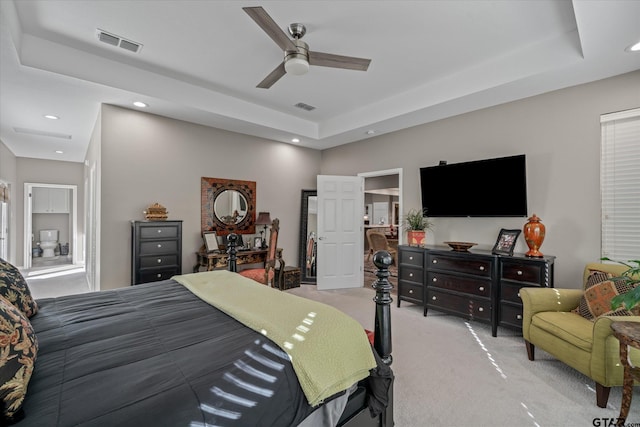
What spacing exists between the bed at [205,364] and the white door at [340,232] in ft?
10.7

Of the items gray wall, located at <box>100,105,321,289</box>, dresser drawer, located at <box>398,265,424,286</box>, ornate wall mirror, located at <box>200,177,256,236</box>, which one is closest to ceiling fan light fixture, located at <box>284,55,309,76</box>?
gray wall, located at <box>100,105,321,289</box>

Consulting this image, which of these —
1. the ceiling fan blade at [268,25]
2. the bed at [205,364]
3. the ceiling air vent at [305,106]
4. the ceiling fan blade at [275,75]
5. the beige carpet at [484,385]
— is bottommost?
the beige carpet at [484,385]

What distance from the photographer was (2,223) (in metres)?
5.93

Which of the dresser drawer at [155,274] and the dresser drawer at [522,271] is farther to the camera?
the dresser drawer at [155,274]

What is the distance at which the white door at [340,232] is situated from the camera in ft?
17.1

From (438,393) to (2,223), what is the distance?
8.31m

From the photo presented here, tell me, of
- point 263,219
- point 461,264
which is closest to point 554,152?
point 461,264

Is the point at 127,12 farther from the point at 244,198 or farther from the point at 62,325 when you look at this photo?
the point at 244,198

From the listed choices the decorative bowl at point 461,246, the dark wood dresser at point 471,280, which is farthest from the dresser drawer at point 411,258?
the decorative bowl at point 461,246

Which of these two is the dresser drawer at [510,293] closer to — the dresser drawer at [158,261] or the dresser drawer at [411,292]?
the dresser drawer at [411,292]

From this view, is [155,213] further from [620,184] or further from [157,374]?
[620,184]

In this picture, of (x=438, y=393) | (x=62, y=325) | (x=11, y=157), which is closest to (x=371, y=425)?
(x=438, y=393)

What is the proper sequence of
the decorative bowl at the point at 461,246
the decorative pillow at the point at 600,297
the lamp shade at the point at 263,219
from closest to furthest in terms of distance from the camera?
the decorative pillow at the point at 600,297
the decorative bowl at the point at 461,246
the lamp shade at the point at 263,219

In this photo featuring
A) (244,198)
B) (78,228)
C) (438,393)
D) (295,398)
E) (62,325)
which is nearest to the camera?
(295,398)
